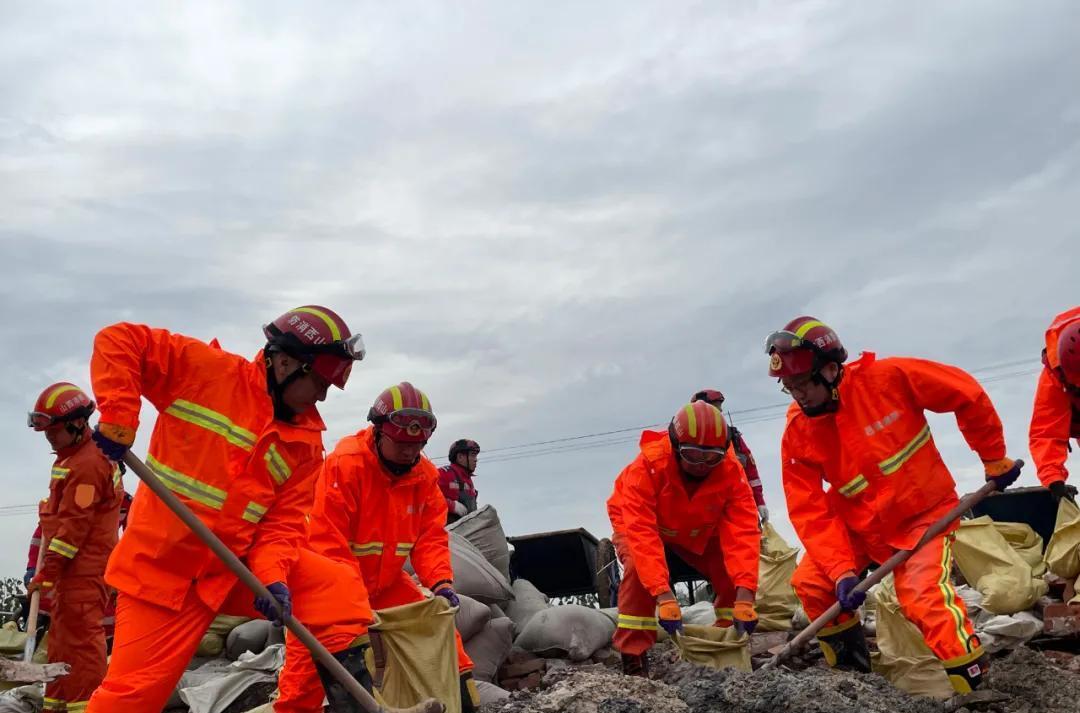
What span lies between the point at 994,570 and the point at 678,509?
6.65 feet

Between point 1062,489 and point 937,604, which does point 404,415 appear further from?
point 1062,489

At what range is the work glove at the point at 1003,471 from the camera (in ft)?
15.0

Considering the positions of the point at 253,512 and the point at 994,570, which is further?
the point at 994,570

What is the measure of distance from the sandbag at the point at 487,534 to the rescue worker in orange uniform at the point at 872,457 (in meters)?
2.40

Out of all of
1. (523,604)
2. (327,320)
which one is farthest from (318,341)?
(523,604)

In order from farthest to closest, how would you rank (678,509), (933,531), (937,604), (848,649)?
(678,509) < (848,649) < (933,531) < (937,604)

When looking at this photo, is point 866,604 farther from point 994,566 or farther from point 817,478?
point 817,478

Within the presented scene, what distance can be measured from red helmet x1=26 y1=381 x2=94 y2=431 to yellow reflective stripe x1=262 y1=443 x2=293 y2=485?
305cm

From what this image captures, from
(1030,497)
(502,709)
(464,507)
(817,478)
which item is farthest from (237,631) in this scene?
(1030,497)

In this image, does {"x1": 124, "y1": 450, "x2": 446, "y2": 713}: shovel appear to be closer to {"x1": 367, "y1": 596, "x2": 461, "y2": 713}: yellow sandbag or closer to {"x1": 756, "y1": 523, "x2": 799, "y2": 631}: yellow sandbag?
{"x1": 367, "y1": 596, "x2": 461, "y2": 713}: yellow sandbag

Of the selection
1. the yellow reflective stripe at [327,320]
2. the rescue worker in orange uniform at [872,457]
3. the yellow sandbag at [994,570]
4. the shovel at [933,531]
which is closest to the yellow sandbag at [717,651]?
the shovel at [933,531]

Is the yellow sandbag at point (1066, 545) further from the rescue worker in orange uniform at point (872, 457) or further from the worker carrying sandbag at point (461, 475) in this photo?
the worker carrying sandbag at point (461, 475)

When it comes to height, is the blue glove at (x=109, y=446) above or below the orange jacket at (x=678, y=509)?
above

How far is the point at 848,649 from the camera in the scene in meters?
5.09
